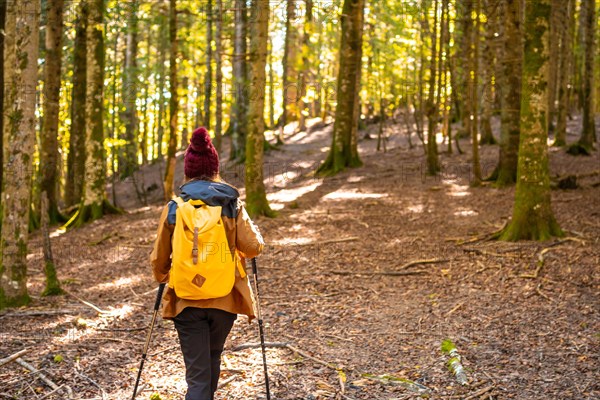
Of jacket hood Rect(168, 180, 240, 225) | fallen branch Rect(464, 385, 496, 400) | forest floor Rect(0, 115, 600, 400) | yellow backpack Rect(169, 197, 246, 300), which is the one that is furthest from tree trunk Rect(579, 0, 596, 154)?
yellow backpack Rect(169, 197, 246, 300)

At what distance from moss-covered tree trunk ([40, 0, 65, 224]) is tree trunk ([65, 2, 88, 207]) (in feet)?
2.79

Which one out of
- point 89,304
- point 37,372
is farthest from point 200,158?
point 89,304

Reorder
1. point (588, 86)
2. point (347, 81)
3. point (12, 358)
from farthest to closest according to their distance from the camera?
point (588, 86), point (347, 81), point (12, 358)

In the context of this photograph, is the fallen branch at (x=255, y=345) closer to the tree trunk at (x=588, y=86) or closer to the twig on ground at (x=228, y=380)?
the twig on ground at (x=228, y=380)

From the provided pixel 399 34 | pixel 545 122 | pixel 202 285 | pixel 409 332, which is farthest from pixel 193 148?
pixel 399 34

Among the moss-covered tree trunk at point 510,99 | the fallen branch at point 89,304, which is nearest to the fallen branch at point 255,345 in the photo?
the fallen branch at point 89,304

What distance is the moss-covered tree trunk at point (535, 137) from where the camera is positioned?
9875mm

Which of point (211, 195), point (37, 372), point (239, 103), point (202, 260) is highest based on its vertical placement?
point (239, 103)

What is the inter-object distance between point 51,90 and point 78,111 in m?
1.86

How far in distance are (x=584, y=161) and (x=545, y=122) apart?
8.86m

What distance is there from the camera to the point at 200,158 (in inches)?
174

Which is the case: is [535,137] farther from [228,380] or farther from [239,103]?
[239,103]

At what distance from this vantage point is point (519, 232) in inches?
404

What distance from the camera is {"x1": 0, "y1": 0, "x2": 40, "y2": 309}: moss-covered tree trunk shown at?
7582 mm
